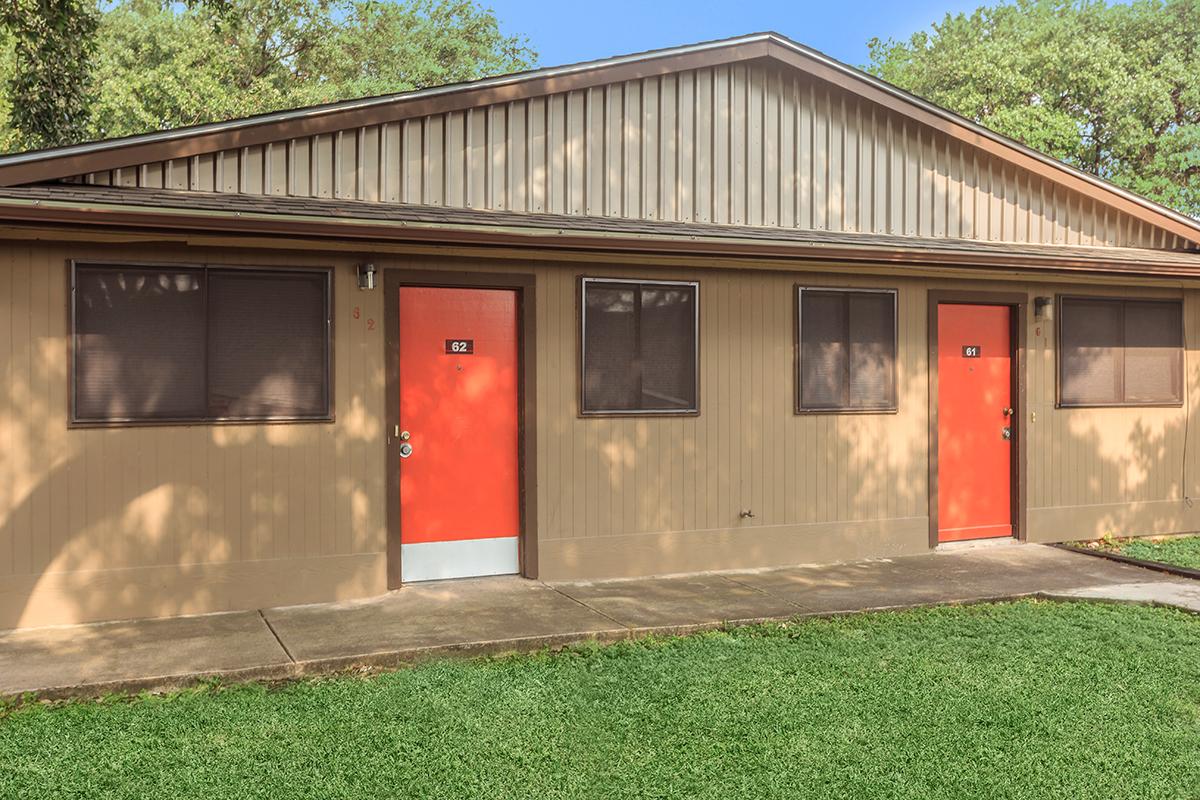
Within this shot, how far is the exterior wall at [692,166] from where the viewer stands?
7363 millimetres

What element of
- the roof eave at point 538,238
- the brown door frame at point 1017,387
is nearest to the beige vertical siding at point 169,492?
the roof eave at point 538,238

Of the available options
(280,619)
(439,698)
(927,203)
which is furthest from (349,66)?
(439,698)

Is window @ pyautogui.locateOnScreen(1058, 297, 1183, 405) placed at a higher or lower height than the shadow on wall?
higher

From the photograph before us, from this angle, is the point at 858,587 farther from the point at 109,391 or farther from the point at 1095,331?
the point at 109,391

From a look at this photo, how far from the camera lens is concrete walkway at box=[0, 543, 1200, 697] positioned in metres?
5.46

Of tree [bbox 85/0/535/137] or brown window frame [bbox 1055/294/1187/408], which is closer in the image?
brown window frame [bbox 1055/294/1187/408]

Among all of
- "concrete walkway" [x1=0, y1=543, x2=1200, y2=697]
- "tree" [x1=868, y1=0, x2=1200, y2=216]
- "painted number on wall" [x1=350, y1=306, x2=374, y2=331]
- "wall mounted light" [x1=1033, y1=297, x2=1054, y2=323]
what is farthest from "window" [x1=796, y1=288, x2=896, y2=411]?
"tree" [x1=868, y1=0, x2=1200, y2=216]

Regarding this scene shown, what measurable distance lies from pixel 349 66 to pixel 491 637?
2503cm

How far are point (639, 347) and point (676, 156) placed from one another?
1.74 metres

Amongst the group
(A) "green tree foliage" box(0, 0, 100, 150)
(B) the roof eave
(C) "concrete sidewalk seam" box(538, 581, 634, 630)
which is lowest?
(C) "concrete sidewalk seam" box(538, 581, 634, 630)

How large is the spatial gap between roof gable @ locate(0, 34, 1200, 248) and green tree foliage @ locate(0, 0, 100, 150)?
5973mm

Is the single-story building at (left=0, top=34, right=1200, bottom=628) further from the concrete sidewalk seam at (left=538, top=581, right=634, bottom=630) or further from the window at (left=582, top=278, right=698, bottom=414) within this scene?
the concrete sidewalk seam at (left=538, top=581, right=634, bottom=630)

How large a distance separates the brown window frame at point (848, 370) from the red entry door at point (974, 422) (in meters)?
0.55

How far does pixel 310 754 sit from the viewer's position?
4.31 m
